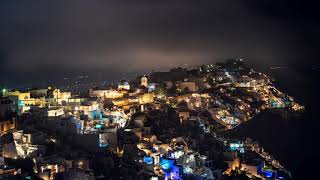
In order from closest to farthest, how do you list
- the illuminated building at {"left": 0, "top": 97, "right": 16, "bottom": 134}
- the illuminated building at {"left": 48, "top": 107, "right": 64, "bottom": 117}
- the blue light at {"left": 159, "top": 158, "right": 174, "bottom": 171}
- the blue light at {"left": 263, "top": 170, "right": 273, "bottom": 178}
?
the illuminated building at {"left": 0, "top": 97, "right": 16, "bottom": 134}, the blue light at {"left": 159, "top": 158, "right": 174, "bottom": 171}, the illuminated building at {"left": 48, "top": 107, "right": 64, "bottom": 117}, the blue light at {"left": 263, "top": 170, "right": 273, "bottom": 178}

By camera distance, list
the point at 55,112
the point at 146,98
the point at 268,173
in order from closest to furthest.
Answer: the point at 55,112, the point at 268,173, the point at 146,98

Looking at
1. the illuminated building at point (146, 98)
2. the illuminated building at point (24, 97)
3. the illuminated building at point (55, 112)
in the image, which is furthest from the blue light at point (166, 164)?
the illuminated building at point (146, 98)

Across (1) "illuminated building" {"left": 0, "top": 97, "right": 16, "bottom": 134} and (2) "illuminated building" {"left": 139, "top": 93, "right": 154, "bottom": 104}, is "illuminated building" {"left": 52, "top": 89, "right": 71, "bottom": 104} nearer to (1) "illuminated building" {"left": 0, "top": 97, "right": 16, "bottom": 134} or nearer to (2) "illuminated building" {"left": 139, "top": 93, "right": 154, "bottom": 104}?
(1) "illuminated building" {"left": 0, "top": 97, "right": 16, "bottom": 134}

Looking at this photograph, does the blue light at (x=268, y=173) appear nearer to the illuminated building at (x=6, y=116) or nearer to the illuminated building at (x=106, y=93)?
the illuminated building at (x=106, y=93)

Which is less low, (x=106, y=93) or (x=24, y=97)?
(x=24, y=97)

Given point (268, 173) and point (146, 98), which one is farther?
point (146, 98)

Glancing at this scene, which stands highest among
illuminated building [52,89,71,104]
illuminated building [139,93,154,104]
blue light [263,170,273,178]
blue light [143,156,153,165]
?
illuminated building [52,89,71,104]

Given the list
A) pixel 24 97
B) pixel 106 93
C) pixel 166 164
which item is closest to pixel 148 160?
pixel 166 164

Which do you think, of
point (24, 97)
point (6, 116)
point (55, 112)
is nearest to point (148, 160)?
point (55, 112)

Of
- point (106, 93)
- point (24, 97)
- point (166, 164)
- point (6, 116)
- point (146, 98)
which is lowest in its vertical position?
point (166, 164)

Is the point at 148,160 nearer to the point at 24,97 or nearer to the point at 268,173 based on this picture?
the point at 268,173

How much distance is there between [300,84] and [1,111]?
2348 inches

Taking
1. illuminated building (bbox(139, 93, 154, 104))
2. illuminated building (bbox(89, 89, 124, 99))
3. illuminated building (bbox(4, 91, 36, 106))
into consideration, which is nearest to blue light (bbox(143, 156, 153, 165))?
illuminated building (bbox(4, 91, 36, 106))

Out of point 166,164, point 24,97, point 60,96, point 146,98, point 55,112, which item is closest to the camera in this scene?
point 166,164
